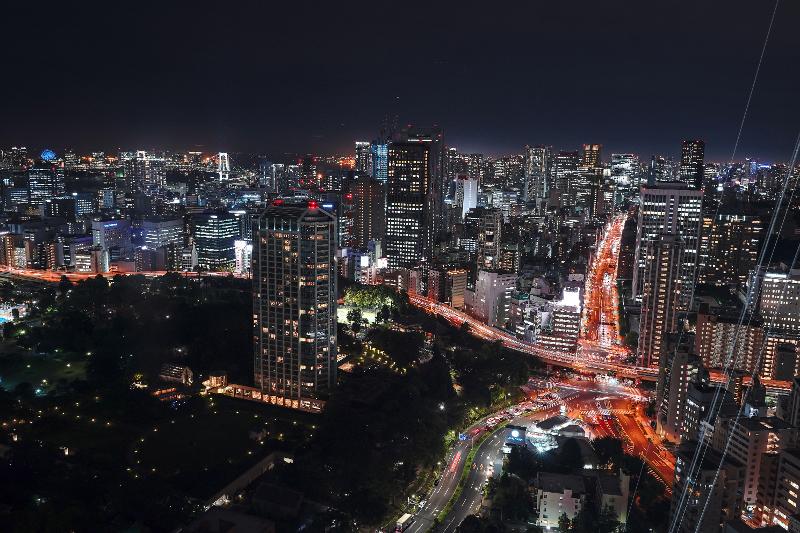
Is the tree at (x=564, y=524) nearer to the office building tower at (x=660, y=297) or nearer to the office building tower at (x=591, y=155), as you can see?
the office building tower at (x=660, y=297)

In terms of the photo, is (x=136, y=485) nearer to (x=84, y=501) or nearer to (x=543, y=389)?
(x=84, y=501)

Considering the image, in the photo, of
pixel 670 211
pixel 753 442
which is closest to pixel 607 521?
pixel 753 442

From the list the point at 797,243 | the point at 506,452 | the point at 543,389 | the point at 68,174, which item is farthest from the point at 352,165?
the point at 506,452

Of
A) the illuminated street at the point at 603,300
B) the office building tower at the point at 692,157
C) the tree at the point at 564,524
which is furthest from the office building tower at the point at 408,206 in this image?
the tree at the point at 564,524

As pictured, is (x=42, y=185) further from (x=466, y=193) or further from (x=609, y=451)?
(x=609, y=451)

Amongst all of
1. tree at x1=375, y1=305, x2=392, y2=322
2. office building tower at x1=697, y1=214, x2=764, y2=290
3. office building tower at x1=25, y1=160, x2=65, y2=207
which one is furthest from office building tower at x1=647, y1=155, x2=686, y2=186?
office building tower at x1=25, y1=160, x2=65, y2=207

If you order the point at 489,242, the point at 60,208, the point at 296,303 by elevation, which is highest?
the point at 60,208
